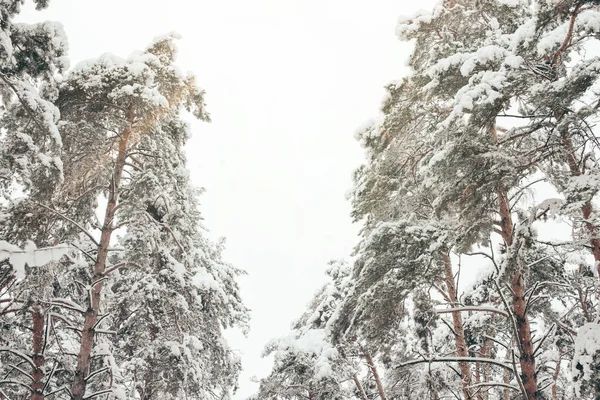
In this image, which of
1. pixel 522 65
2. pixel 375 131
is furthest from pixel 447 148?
pixel 375 131

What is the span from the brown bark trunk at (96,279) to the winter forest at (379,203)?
0.03 m

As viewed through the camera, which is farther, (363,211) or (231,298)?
(231,298)

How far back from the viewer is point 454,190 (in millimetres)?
6852

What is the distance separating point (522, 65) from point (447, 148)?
5.27ft

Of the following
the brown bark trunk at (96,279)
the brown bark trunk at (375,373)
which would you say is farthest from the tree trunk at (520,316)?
the brown bark trunk at (96,279)

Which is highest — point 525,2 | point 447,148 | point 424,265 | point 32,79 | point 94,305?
point 525,2

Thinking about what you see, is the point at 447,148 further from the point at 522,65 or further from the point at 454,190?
the point at 522,65

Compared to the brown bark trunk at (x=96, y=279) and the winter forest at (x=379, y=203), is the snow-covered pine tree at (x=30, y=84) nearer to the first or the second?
the winter forest at (x=379, y=203)

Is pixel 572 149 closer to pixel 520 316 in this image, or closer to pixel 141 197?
pixel 520 316

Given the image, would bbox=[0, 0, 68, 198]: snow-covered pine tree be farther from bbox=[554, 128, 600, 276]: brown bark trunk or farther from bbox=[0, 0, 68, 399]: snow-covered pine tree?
bbox=[554, 128, 600, 276]: brown bark trunk

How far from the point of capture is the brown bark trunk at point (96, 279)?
7.48 meters

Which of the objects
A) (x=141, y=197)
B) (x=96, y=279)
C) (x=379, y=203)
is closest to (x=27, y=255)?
(x=141, y=197)

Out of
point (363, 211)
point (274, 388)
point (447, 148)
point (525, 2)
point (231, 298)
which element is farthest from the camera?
point (274, 388)

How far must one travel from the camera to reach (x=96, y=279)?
8.27m
